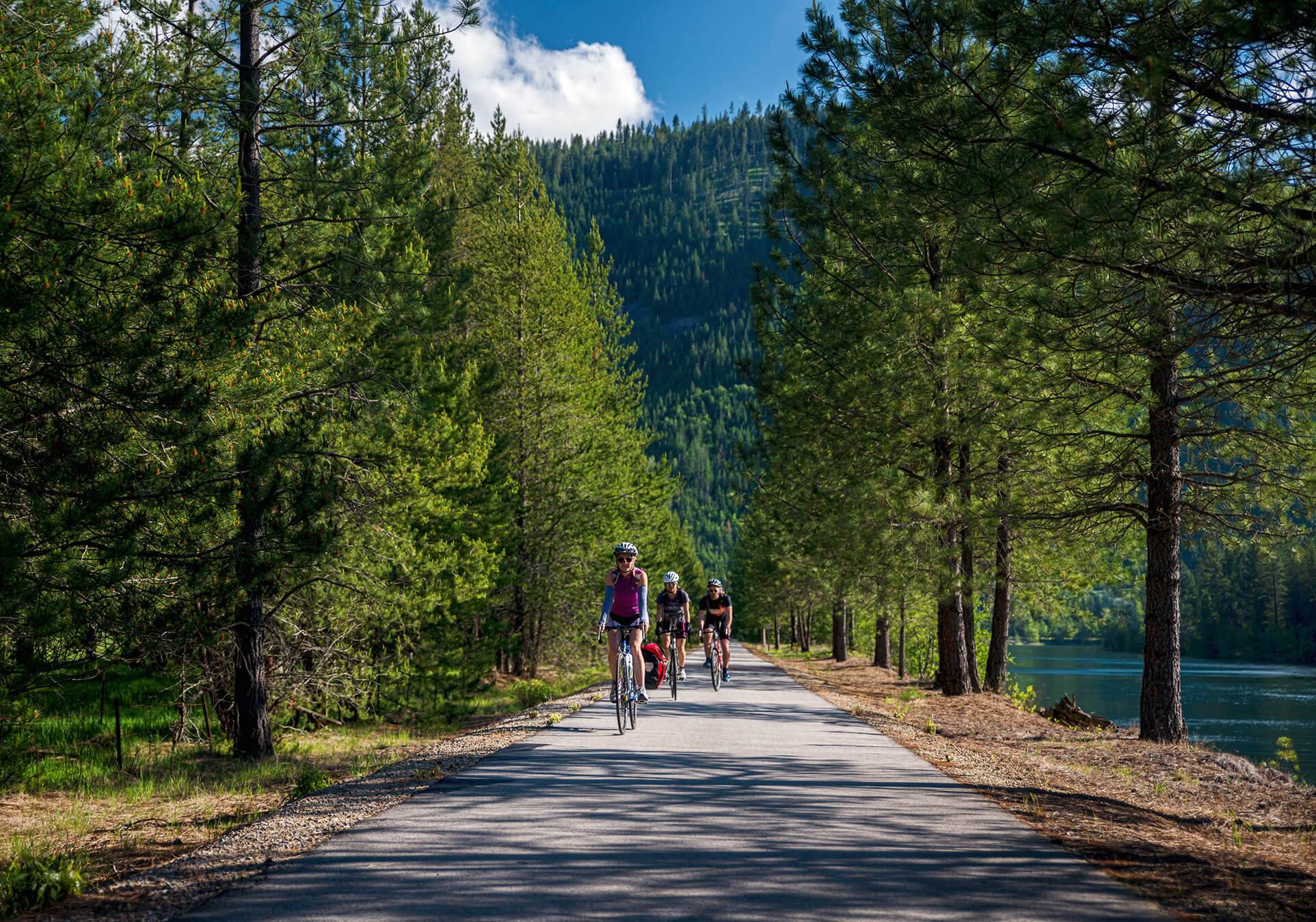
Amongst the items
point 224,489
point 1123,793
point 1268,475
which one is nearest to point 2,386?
point 224,489

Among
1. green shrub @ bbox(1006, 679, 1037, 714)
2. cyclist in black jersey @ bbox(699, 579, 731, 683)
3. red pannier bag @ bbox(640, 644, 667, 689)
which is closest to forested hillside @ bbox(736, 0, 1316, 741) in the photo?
green shrub @ bbox(1006, 679, 1037, 714)

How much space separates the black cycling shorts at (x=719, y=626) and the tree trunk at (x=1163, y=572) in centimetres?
827

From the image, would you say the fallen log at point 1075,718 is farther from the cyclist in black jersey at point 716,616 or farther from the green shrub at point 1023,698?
the cyclist in black jersey at point 716,616

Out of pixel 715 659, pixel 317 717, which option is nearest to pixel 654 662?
pixel 715 659

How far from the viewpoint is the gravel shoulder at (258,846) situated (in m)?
4.73

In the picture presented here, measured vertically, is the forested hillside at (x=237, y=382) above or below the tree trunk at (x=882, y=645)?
above

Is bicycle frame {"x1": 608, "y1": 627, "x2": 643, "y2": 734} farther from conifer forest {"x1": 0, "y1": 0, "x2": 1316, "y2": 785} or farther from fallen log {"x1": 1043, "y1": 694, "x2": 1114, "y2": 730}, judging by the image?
fallen log {"x1": 1043, "y1": 694, "x2": 1114, "y2": 730}

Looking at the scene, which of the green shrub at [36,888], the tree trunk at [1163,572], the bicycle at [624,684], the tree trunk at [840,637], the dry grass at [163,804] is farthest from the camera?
the tree trunk at [840,637]

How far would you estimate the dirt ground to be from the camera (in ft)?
17.4

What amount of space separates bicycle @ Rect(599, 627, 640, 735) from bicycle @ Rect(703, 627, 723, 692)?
23.7 feet

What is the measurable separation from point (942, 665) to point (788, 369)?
7.69 m

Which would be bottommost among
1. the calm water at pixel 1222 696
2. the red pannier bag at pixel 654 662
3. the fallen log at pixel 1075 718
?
the calm water at pixel 1222 696

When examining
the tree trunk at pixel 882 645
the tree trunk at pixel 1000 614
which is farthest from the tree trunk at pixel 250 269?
the tree trunk at pixel 882 645

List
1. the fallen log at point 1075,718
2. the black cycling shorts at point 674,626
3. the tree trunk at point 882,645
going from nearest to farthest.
A: 1. the black cycling shorts at point 674,626
2. the fallen log at point 1075,718
3. the tree trunk at point 882,645
